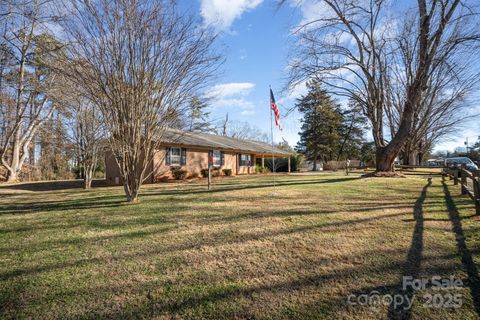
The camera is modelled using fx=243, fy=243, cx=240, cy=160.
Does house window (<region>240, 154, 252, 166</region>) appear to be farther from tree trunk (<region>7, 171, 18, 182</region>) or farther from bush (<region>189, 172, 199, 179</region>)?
tree trunk (<region>7, 171, 18, 182</region>)

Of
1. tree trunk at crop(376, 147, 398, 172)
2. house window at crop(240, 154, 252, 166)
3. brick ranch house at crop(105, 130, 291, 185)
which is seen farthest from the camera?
house window at crop(240, 154, 252, 166)

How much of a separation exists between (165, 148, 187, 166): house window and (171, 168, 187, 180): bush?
569 mm

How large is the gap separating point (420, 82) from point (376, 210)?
10977 mm

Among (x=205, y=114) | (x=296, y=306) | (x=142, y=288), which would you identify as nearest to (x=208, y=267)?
(x=142, y=288)

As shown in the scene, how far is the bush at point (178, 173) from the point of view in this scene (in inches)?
671

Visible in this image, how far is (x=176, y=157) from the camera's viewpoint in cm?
1777

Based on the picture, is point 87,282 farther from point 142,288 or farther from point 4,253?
point 4,253

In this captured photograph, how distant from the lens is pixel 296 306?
239 centimetres

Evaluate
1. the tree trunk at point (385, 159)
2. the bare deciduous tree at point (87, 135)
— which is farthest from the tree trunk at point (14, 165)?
the tree trunk at point (385, 159)

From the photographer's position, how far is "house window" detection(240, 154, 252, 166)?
25.3 m

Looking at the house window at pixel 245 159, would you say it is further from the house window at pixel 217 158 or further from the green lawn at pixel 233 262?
the green lawn at pixel 233 262

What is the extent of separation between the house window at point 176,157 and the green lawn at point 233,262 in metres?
11.4

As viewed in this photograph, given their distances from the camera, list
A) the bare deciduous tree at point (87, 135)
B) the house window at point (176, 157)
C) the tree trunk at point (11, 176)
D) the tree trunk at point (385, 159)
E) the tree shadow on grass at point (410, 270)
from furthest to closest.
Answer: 1. the tree trunk at point (11, 176)
2. the house window at point (176, 157)
3. the tree trunk at point (385, 159)
4. the bare deciduous tree at point (87, 135)
5. the tree shadow on grass at point (410, 270)

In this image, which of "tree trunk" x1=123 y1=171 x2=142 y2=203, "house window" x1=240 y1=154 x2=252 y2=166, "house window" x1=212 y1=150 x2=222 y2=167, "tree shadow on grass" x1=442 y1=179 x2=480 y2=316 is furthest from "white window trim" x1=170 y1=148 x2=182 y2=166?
"tree shadow on grass" x1=442 y1=179 x2=480 y2=316
